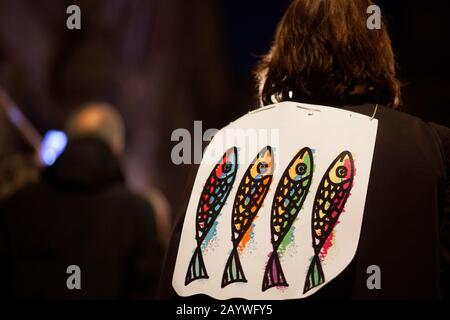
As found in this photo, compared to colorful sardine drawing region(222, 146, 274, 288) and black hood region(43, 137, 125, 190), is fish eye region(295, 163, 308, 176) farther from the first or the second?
black hood region(43, 137, 125, 190)

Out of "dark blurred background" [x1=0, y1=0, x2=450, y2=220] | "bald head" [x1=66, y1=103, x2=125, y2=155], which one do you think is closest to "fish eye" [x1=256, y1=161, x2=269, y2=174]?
"bald head" [x1=66, y1=103, x2=125, y2=155]

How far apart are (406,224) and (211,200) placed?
1.27 feet

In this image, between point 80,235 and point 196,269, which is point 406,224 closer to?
point 196,269

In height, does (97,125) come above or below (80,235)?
above

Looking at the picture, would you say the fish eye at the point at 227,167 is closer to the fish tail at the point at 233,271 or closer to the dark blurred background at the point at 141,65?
the fish tail at the point at 233,271

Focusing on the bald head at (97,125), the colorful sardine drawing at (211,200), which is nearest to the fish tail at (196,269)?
the colorful sardine drawing at (211,200)

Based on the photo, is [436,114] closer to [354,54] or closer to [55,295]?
[55,295]

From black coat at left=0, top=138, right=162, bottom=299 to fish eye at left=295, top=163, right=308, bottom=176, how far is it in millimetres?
1368

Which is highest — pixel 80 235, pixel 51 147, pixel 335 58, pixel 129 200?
pixel 335 58

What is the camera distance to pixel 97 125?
9.27 ft

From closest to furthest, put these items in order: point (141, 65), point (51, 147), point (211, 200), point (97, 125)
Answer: point (211, 200), point (97, 125), point (51, 147), point (141, 65)

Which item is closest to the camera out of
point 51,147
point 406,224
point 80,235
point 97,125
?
point 406,224

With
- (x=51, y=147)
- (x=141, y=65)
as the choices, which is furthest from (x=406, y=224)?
(x=141, y=65)

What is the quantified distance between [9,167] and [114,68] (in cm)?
286
